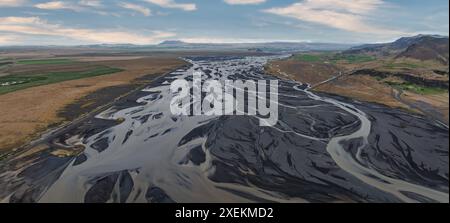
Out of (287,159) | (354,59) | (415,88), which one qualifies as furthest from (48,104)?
(354,59)

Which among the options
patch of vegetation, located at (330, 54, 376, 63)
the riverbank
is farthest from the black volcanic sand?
patch of vegetation, located at (330, 54, 376, 63)

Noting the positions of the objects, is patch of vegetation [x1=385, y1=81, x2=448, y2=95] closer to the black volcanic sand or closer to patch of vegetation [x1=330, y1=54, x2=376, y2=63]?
the black volcanic sand

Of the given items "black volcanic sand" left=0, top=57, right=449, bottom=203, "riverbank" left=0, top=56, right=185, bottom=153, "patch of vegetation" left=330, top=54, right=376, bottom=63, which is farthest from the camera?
"patch of vegetation" left=330, top=54, right=376, bottom=63

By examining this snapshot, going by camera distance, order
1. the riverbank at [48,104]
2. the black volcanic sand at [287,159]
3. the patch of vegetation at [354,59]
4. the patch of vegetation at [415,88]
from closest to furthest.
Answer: the black volcanic sand at [287,159]
the riverbank at [48,104]
the patch of vegetation at [415,88]
the patch of vegetation at [354,59]

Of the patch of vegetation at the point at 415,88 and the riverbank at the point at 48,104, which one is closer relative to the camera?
the riverbank at the point at 48,104

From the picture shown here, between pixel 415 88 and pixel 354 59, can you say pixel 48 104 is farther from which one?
pixel 354 59

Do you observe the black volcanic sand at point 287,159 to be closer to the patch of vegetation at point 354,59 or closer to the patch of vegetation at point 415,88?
the patch of vegetation at point 415,88

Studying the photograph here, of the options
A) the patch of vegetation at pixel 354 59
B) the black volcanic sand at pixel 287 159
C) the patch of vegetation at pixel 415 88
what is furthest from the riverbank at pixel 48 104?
the patch of vegetation at pixel 354 59

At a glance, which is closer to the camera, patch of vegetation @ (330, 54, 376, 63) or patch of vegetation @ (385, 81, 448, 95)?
patch of vegetation @ (385, 81, 448, 95)
